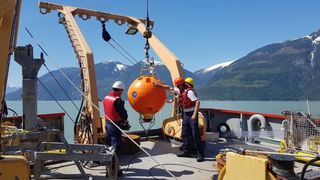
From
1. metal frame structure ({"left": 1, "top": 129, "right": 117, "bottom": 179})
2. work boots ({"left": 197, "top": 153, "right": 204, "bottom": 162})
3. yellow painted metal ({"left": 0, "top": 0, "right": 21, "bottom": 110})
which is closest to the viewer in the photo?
yellow painted metal ({"left": 0, "top": 0, "right": 21, "bottom": 110})

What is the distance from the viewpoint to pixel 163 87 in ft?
27.6

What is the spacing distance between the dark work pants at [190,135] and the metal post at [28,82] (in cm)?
342

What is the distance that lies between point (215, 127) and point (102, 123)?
4290mm

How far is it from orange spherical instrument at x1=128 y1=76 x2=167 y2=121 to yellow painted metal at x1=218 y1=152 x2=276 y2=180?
4.73 metres

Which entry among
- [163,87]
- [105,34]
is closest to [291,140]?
[163,87]

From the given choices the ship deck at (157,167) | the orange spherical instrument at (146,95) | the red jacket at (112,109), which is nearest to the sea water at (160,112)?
the red jacket at (112,109)

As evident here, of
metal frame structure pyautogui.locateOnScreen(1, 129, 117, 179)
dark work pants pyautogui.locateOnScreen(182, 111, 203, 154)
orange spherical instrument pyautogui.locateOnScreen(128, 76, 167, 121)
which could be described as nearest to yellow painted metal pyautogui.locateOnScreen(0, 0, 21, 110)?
metal frame structure pyautogui.locateOnScreen(1, 129, 117, 179)

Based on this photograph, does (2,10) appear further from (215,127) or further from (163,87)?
(215,127)

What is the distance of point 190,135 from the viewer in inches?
309

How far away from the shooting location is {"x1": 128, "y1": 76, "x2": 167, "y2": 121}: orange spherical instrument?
8.33 metres

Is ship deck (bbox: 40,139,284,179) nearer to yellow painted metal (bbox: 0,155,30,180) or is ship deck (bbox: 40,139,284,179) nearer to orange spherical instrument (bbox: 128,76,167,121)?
orange spherical instrument (bbox: 128,76,167,121)

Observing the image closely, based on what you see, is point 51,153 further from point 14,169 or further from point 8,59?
point 8,59

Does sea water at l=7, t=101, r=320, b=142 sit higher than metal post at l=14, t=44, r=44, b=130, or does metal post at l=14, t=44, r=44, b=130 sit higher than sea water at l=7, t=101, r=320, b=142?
metal post at l=14, t=44, r=44, b=130

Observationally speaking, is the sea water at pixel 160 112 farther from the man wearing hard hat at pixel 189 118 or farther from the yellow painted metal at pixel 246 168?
the yellow painted metal at pixel 246 168
